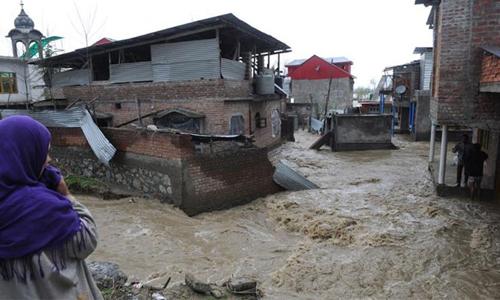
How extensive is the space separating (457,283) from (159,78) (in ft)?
34.5

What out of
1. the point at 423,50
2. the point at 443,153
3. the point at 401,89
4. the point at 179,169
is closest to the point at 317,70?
the point at 401,89

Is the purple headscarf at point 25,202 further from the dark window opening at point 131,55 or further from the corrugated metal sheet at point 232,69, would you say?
the dark window opening at point 131,55

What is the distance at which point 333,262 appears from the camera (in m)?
6.26

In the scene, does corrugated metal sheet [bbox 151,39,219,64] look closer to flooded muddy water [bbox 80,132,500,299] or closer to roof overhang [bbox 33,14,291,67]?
roof overhang [bbox 33,14,291,67]

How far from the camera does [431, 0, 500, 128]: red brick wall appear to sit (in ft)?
24.1

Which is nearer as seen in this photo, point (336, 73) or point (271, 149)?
point (271, 149)

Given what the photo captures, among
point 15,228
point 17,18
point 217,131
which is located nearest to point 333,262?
point 15,228

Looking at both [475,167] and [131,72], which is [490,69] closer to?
[475,167]

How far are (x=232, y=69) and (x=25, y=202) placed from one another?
1136 cm

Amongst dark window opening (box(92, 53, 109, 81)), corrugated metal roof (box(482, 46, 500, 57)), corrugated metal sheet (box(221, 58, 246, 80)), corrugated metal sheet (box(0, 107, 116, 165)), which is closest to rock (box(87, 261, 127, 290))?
corrugated metal sheet (box(0, 107, 116, 165))

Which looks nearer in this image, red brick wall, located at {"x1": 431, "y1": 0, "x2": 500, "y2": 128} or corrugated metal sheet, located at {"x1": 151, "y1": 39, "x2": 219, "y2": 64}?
red brick wall, located at {"x1": 431, "y1": 0, "x2": 500, "y2": 128}

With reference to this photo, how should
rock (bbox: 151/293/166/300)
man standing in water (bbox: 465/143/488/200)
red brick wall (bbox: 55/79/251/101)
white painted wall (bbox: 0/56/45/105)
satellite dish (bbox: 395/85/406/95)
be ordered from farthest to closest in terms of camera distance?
satellite dish (bbox: 395/85/406/95)
white painted wall (bbox: 0/56/45/105)
red brick wall (bbox: 55/79/251/101)
man standing in water (bbox: 465/143/488/200)
rock (bbox: 151/293/166/300)

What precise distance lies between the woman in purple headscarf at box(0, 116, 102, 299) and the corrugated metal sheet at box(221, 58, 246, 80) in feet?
34.0

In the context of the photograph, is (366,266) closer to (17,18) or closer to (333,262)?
(333,262)
